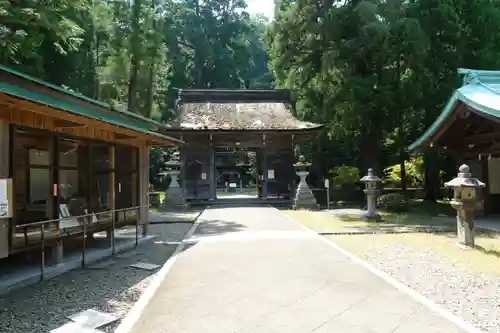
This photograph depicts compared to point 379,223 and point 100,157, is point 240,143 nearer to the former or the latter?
point 379,223

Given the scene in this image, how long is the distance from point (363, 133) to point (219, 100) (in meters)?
10.4

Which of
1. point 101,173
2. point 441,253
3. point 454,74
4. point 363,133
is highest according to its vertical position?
point 454,74

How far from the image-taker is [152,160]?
36906 millimetres

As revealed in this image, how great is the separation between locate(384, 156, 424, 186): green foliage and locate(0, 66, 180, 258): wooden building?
20.2m

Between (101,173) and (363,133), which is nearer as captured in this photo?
(101,173)

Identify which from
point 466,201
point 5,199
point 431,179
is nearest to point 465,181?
point 466,201

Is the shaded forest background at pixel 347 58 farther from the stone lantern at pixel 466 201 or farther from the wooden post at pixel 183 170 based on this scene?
the stone lantern at pixel 466 201

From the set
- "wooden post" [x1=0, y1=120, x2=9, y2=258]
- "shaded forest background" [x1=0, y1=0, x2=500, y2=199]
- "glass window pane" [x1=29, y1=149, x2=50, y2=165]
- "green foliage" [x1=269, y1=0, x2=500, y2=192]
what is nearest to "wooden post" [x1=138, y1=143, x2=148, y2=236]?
"glass window pane" [x1=29, y1=149, x2=50, y2=165]

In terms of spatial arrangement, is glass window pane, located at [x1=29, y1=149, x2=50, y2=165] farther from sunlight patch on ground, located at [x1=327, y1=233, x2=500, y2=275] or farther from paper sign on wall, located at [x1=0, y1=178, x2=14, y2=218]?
sunlight patch on ground, located at [x1=327, y1=233, x2=500, y2=275]

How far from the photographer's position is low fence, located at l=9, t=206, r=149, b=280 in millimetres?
6789

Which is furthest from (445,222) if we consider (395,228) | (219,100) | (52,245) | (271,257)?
(219,100)

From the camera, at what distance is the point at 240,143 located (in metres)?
24.8

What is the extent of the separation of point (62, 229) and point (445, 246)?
805 centimetres

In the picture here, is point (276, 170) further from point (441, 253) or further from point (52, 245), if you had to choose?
point (52, 245)
